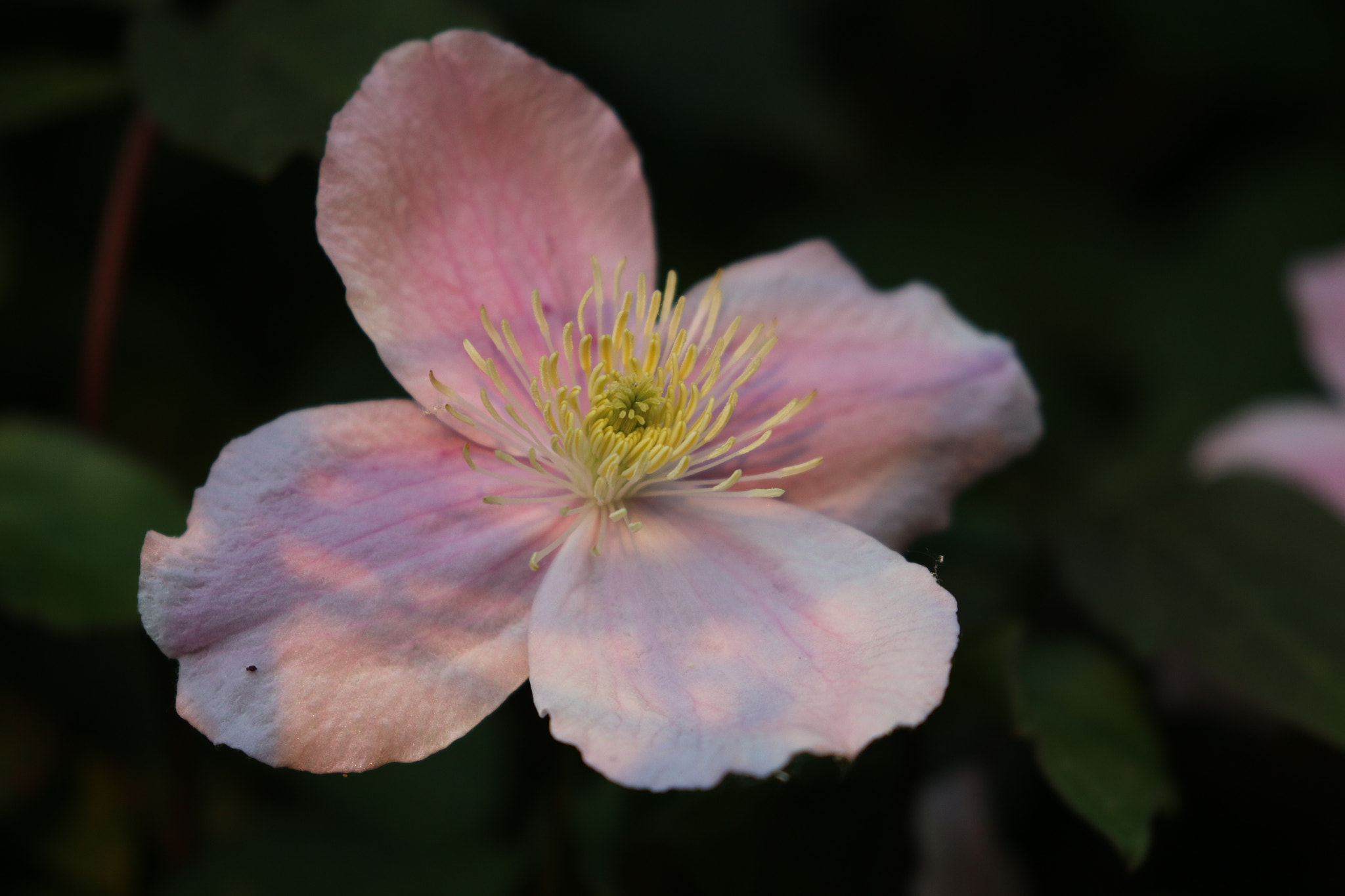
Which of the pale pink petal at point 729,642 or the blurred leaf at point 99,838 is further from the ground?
the pale pink petal at point 729,642

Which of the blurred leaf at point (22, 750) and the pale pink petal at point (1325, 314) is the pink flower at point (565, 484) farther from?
the pale pink petal at point (1325, 314)

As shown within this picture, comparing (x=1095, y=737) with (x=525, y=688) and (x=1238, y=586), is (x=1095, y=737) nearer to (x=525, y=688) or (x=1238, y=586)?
(x=1238, y=586)

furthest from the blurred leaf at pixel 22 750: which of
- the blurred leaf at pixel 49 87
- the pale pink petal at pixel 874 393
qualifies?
the pale pink petal at pixel 874 393

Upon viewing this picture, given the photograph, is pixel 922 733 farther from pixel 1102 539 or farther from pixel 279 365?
pixel 279 365

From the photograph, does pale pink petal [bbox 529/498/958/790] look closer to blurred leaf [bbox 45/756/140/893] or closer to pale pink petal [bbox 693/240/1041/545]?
pale pink petal [bbox 693/240/1041/545]

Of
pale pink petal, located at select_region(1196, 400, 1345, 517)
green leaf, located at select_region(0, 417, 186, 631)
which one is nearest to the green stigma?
green leaf, located at select_region(0, 417, 186, 631)

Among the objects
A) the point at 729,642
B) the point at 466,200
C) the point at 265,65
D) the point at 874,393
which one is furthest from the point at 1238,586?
the point at 265,65
